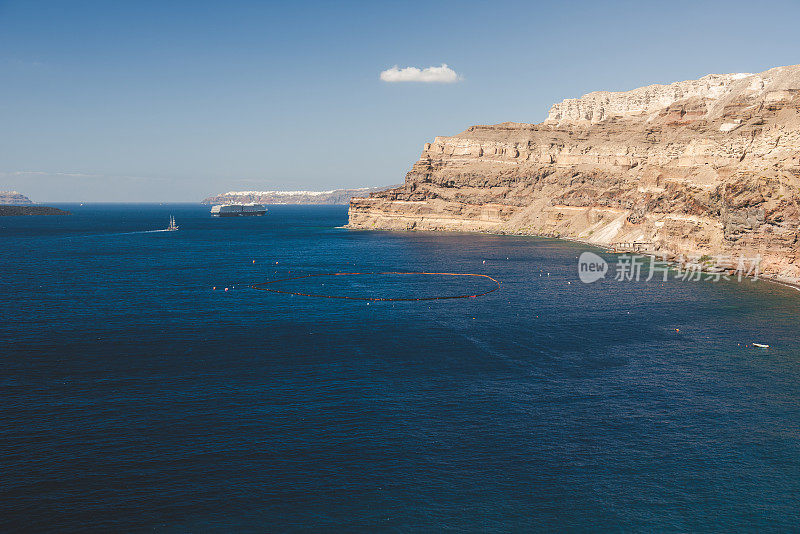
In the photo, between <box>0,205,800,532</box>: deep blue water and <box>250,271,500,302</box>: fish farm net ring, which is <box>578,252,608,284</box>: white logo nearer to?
<box>250,271,500,302</box>: fish farm net ring

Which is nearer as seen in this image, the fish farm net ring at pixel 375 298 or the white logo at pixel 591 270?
the fish farm net ring at pixel 375 298

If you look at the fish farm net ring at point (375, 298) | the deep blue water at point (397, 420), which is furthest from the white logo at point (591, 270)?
the deep blue water at point (397, 420)

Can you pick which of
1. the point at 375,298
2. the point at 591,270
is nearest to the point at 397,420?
the point at 375,298

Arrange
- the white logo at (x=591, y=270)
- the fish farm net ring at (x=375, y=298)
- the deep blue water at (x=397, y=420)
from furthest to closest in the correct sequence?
the white logo at (x=591, y=270)
the fish farm net ring at (x=375, y=298)
the deep blue water at (x=397, y=420)

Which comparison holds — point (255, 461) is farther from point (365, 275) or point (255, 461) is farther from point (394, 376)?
point (365, 275)

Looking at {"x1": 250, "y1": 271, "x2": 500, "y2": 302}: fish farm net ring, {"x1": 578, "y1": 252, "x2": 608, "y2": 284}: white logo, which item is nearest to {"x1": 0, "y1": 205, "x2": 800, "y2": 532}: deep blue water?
{"x1": 250, "y1": 271, "x2": 500, "y2": 302}: fish farm net ring

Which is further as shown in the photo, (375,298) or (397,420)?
(375,298)

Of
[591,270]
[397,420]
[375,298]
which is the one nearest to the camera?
[397,420]

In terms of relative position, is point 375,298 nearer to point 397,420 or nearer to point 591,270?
point 397,420

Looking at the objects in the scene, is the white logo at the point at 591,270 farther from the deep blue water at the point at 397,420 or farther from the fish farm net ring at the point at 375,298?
the deep blue water at the point at 397,420
